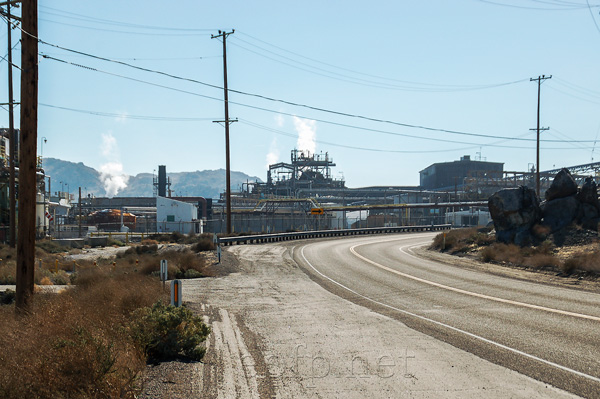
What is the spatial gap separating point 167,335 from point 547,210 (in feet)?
106

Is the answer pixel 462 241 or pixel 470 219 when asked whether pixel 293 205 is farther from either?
pixel 462 241

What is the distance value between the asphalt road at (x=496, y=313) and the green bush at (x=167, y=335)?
15.9ft

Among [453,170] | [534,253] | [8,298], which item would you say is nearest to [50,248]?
[8,298]

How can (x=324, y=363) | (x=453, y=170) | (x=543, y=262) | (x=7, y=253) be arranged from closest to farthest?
(x=324, y=363), (x=543, y=262), (x=7, y=253), (x=453, y=170)

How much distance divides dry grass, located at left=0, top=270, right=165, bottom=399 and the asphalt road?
230 inches

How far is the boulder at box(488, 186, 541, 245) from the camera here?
3519 cm

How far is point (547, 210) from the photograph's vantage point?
35.6m

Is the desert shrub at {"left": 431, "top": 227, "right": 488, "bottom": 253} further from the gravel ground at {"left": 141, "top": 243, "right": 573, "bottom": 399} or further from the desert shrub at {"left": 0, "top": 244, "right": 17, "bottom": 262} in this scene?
the desert shrub at {"left": 0, "top": 244, "right": 17, "bottom": 262}

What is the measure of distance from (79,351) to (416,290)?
13.4 meters

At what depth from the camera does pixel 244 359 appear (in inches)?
364

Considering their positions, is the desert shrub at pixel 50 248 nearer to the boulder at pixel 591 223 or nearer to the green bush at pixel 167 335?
the green bush at pixel 167 335

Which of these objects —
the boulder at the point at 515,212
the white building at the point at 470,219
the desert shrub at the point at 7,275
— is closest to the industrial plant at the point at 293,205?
the white building at the point at 470,219

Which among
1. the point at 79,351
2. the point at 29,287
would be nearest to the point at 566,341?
the point at 79,351

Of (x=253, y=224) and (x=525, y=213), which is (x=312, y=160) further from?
(x=525, y=213)
